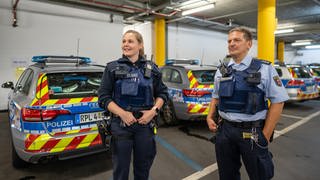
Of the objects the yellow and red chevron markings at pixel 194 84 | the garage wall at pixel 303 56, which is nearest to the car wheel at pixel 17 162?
the yellow and red chevron markings at pixel 194 84

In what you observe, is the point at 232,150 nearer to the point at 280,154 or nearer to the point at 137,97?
the point at 137,97

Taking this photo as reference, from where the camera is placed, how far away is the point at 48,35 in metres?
7.47

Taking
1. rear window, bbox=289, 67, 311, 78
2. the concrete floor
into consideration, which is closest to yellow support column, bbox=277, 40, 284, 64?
rear window, bbox=289, 67, 311, 78

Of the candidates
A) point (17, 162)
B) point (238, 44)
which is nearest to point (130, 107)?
point (238, 44)

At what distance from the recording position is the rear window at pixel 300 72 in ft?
22.8

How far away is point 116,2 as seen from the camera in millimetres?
7566

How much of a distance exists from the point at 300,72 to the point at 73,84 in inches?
283

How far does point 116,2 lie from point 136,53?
6.56 metres

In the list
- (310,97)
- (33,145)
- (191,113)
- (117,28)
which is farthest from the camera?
(117,28)

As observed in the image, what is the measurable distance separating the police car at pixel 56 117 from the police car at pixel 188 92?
2.15 m

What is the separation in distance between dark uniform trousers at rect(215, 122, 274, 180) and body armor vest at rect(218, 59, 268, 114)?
156mm

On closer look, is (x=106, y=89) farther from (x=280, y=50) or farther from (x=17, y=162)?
(x=280, y=50)

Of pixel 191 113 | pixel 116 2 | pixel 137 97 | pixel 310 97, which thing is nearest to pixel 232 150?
pixel 137 97

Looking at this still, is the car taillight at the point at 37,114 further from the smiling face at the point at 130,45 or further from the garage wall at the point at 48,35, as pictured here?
the garage wall at the point at 48,35
